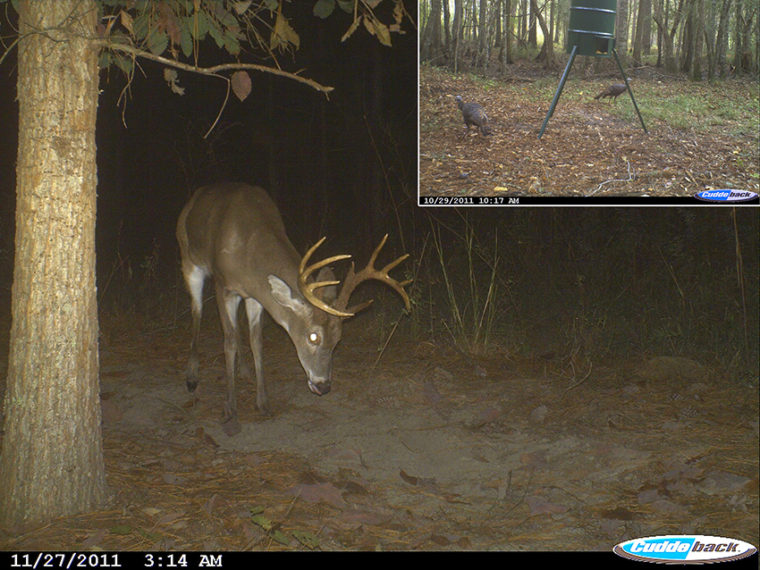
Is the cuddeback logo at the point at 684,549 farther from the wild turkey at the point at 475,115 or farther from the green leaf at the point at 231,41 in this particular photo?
the green leaf at the point at 231,41

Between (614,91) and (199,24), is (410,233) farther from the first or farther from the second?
(199,24)

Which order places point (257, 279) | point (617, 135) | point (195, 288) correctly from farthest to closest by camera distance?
point (195, 288) → point (257, 279) → point (617, 135)

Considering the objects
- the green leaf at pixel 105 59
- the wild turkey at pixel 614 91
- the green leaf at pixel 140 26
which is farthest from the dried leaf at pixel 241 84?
the wild turkey at pixel 614 91

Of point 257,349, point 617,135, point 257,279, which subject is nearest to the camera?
point 617,135

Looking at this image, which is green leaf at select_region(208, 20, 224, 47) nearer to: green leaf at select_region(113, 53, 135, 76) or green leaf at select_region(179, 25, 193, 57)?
green leaf at select_region(179, 25, 193, 57)

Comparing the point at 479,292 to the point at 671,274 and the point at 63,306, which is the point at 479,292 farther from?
the point at 63,306

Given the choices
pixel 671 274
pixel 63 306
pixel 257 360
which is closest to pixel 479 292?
pixel 671 274

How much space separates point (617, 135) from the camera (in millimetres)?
5555

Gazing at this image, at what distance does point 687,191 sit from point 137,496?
12.4ft

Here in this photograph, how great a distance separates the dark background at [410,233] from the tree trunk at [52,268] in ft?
8.33

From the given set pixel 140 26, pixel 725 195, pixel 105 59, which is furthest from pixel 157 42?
pixel 725 195

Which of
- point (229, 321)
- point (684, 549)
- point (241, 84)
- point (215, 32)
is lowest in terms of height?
point (684, 549)

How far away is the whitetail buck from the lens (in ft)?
18.8

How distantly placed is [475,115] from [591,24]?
0.90 m
